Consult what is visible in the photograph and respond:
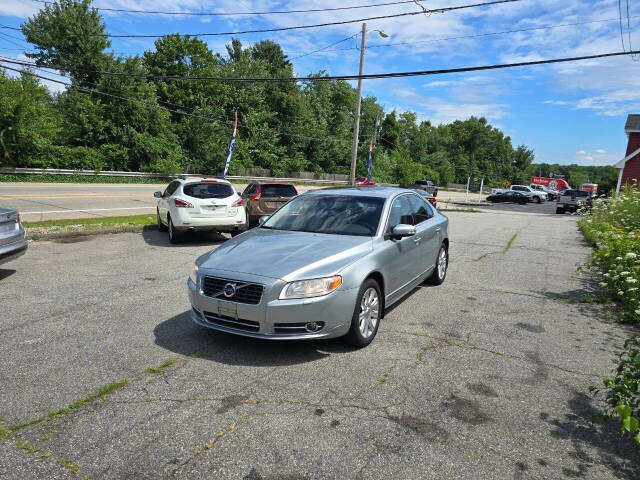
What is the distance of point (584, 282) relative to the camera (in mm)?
8133

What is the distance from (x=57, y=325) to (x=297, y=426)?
3.34 metres

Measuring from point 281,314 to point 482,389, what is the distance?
183 centimetres

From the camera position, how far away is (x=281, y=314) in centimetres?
401

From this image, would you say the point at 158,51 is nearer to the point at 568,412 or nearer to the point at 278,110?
the point at 278,110

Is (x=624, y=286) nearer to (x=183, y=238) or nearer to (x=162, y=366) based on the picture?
(x=162, y=366)

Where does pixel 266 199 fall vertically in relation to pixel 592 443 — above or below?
above

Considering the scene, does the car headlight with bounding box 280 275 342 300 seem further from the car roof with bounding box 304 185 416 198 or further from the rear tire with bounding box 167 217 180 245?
the rear tire with bounding box 167 217 180 245

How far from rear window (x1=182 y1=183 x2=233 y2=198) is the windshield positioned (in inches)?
201

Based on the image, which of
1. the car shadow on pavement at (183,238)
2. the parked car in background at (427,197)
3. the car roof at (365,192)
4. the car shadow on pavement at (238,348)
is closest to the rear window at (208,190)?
the car shadow on pavement at (183,238)

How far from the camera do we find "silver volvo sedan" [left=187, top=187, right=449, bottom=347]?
407cm

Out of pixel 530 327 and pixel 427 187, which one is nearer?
pixel 530 327

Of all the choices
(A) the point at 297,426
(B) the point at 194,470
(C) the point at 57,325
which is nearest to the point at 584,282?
(A) the point at 297,426

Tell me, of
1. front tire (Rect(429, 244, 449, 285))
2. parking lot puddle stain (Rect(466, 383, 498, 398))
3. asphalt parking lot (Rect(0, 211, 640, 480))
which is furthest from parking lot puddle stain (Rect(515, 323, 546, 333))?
parking lot puddle stain (Rect(466, 383, 498, 398))

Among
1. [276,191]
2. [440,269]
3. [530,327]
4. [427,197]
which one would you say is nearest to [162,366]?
[530,327]
